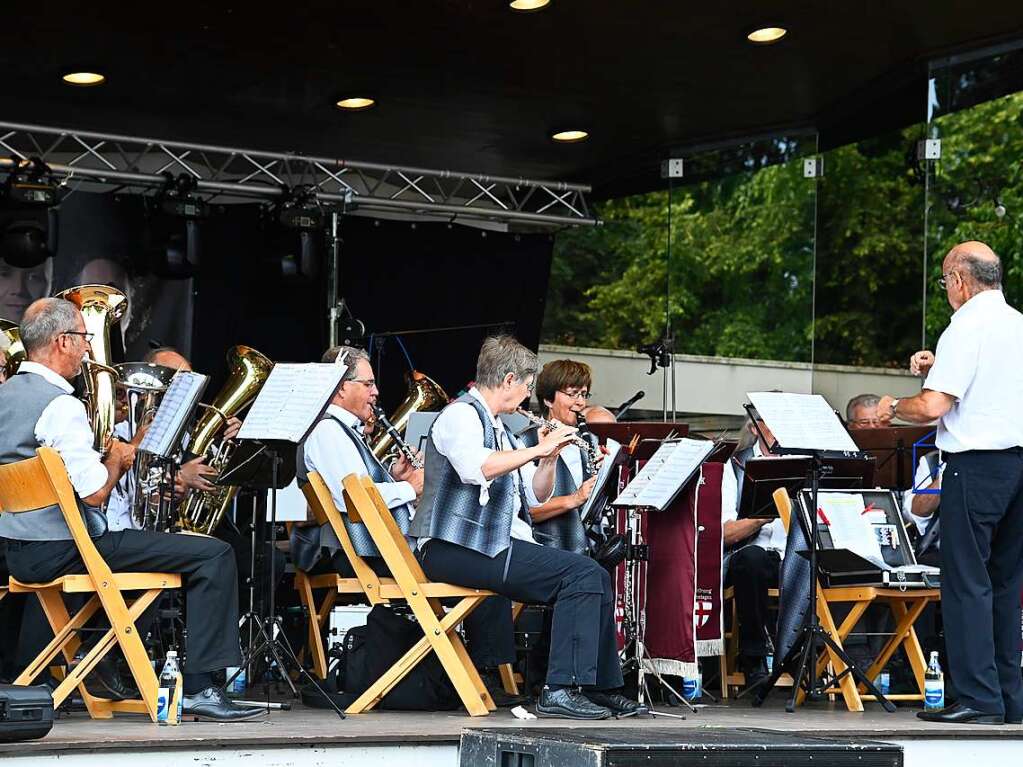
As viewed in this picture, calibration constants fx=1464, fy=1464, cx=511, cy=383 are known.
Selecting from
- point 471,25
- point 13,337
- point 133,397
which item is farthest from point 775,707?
point 471,25

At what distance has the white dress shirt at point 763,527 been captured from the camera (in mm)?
6840

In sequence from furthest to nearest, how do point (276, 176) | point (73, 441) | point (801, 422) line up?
point (276, 176)
point (801, 422)
point (73, 441)

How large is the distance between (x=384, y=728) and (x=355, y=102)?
595 centimetres

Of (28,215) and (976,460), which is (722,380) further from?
(976,460)

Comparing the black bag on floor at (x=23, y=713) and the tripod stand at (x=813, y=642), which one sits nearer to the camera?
the black bag on floor at (x=23, y=713)

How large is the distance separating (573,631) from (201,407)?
2654mm

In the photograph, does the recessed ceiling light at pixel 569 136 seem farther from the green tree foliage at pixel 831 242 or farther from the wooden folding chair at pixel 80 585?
the wooden folding chair at pixel 80 585

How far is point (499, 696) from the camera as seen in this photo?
20.5 feet

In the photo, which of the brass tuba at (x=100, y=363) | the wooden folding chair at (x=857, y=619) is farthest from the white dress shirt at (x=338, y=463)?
the wooden folding chair at (x=857, y=619)

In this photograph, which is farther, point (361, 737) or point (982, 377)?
point (982, 377)

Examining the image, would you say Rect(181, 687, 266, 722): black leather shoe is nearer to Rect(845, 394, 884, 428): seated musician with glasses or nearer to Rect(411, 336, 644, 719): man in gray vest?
Rect(411, 336, 644, 719): man in gray vest

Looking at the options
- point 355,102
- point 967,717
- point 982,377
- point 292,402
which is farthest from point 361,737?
point 355,102

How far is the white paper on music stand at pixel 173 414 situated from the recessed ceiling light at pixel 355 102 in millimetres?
4933

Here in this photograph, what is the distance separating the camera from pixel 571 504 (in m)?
6.04
